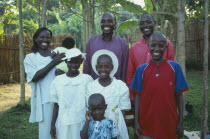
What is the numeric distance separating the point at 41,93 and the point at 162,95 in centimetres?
147

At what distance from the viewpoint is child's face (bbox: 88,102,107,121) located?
2.66 m

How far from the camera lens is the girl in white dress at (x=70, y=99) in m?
2.93

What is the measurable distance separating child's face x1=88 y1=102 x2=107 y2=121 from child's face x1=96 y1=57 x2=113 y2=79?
378mm

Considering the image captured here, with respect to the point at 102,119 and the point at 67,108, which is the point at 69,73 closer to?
the point at 67,108

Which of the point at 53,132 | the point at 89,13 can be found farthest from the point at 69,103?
the point at 89,13

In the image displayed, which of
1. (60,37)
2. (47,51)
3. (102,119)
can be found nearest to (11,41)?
(60,37)

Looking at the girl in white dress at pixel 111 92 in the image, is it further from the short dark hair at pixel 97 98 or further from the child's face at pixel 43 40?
the child's face at pixel 43 40

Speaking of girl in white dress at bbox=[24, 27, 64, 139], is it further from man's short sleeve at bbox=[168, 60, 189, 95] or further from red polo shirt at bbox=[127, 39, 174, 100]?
man's short sleeve at bbox=[168, 60, 189, 95]

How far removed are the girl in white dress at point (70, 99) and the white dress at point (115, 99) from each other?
0.39 ft

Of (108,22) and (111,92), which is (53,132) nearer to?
(111,92)

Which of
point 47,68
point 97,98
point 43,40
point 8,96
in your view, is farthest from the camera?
point 8,96

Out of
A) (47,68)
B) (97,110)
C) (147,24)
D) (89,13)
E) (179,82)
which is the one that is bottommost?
(97,110)

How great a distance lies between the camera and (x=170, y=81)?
2.80 m

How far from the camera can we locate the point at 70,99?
2.96m
